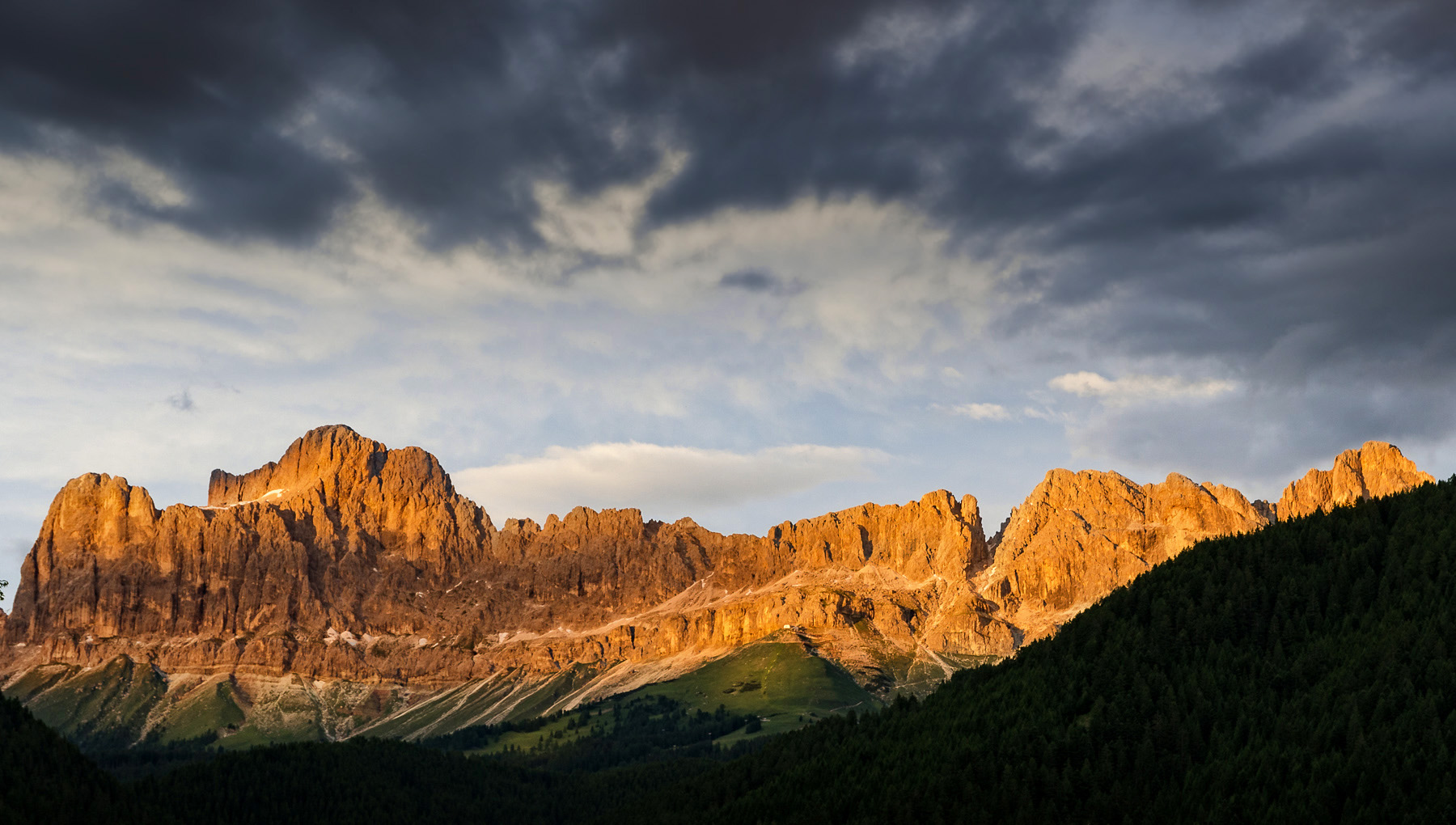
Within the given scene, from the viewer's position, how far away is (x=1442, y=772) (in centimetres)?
19362

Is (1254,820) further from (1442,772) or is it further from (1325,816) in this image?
(1442,772)

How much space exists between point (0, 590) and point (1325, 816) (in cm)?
18963

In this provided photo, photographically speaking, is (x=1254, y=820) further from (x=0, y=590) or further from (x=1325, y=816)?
(x=0, y=590)

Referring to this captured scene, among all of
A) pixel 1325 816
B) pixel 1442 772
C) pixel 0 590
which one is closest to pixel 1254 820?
pixel 1325 816

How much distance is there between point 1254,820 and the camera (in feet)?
656

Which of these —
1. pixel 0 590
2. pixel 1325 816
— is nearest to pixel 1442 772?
pixel 1325 816

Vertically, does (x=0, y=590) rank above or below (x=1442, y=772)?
above

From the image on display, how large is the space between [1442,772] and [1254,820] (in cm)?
2948

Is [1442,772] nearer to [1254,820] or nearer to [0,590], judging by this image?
[1254,820]

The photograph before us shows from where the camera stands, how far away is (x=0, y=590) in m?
126

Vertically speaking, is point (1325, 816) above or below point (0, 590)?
below

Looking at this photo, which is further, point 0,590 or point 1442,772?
point 1442,772

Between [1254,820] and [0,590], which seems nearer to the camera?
[0,590]

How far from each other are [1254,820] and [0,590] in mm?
184359
